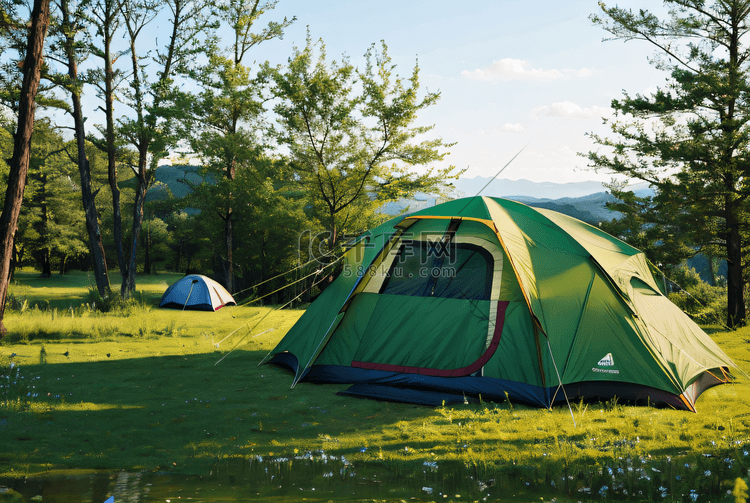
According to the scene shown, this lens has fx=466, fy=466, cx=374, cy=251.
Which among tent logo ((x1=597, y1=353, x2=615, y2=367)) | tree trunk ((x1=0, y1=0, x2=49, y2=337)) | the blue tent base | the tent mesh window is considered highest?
tree trunk ((x1=0, y1=0, x2=49, y2=337))

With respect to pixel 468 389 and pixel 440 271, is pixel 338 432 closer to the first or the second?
pixel 468 389

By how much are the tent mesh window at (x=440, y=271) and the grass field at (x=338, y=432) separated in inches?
54.6

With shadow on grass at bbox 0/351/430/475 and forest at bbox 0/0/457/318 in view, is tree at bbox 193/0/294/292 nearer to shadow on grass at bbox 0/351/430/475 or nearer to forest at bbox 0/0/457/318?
forest at bbox 0/0/457/318

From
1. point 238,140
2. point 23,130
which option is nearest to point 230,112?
point 238,140

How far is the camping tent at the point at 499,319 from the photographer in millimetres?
4984

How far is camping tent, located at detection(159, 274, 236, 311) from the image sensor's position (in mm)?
14461

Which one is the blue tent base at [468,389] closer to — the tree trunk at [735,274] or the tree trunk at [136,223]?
the tree trunk at [735,274]

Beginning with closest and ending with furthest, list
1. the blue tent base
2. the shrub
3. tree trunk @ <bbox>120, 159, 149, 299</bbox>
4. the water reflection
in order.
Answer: the water reflection < the blue tent base < the shrub < tree trunk @ <bbox>120, 159, 149, 299</bbox>

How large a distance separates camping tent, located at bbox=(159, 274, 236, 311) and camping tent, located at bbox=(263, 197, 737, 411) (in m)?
9.01

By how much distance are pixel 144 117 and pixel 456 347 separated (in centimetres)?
1498

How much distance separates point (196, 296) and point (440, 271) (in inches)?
429

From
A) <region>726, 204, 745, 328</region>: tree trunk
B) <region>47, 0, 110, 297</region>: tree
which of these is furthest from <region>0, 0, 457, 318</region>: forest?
<region>726, 204, 745, 328</region>: tree trunk

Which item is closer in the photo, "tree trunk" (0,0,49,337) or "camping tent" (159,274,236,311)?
"tree trunk" (0,0,49,337)

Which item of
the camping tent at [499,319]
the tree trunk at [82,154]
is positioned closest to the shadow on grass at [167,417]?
the camping tent at [499,319]
